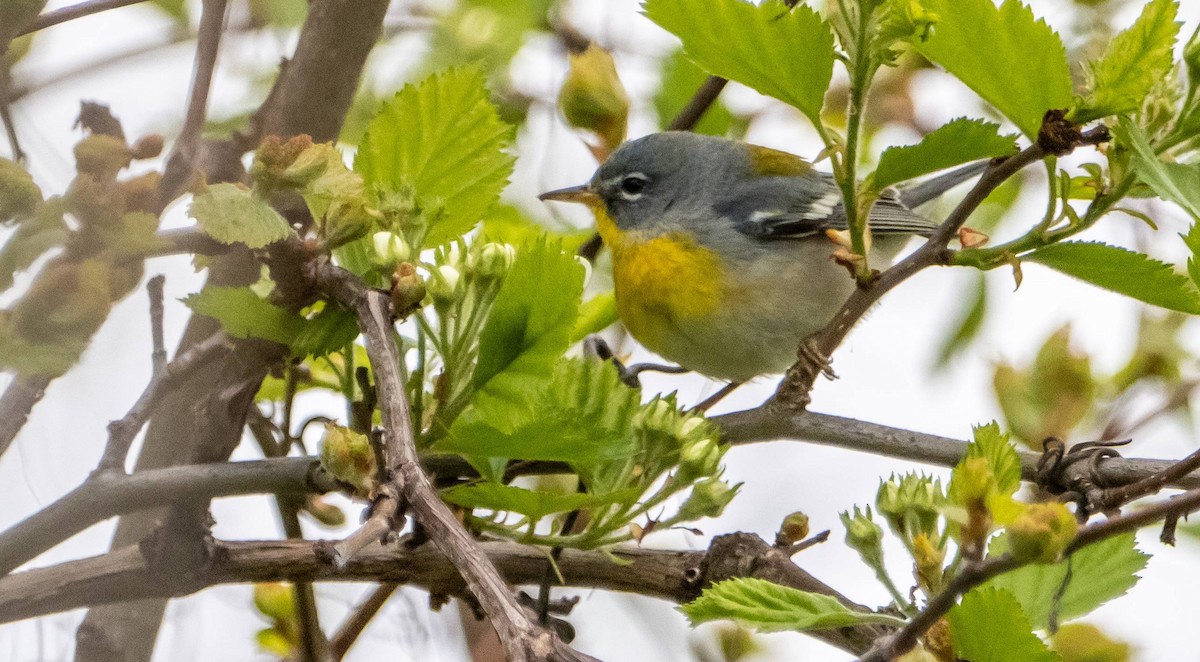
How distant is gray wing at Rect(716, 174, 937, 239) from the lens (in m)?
4.08

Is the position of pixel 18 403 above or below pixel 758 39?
below

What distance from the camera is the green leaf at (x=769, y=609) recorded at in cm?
132

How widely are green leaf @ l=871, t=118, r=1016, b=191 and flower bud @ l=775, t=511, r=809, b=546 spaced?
0.64 metres

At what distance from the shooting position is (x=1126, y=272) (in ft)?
5.05

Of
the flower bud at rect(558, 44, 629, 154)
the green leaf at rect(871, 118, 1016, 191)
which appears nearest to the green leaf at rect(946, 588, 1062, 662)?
the green leaf at rect(871, 118, 1016, 191)

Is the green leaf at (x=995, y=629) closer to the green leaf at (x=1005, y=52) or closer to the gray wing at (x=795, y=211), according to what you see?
the green leaf at (x=1005, y=52)

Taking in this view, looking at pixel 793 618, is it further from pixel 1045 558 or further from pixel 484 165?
pixel 484 165

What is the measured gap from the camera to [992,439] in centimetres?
140

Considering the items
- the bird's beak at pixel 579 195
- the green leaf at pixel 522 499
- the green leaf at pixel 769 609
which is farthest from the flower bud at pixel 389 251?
the bird's beak at pixel 579 195

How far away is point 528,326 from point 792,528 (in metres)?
0.66

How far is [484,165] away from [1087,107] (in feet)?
2.79

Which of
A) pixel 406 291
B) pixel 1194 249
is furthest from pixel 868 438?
pixel 406 291

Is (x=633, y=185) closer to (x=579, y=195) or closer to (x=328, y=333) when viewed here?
(x=579, y=195)

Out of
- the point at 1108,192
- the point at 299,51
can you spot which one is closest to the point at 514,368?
the point at 1108,192
